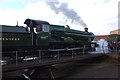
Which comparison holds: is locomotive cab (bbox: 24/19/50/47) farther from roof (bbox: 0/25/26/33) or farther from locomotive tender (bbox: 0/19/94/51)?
roof (bbox: 0/25/26/33)

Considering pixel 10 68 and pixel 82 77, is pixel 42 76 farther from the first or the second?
pixel 82 77

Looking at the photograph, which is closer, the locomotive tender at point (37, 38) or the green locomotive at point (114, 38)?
the locomotive tender at point (37, 38)

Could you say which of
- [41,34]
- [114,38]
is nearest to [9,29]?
[41,34]

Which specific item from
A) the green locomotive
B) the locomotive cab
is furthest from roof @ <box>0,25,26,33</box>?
the green locomotive

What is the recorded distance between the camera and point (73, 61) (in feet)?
25.8

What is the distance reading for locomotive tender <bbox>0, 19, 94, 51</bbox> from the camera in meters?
7.00

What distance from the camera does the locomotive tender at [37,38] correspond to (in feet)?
23.0

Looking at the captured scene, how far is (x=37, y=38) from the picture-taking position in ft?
26.3

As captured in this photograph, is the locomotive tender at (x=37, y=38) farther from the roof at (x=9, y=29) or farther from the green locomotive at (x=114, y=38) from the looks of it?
the green locomotive at (x=114, y=38)

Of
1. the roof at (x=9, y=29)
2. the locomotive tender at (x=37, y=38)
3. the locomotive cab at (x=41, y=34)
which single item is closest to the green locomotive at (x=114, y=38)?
the locomotive tender at (x=37, y=38)

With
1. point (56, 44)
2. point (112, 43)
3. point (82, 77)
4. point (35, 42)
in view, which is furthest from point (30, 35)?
point (112, 43)

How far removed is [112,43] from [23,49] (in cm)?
1181

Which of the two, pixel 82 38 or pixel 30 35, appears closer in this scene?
pixel 30 35

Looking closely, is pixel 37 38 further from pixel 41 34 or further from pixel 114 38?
pixel 114 38
